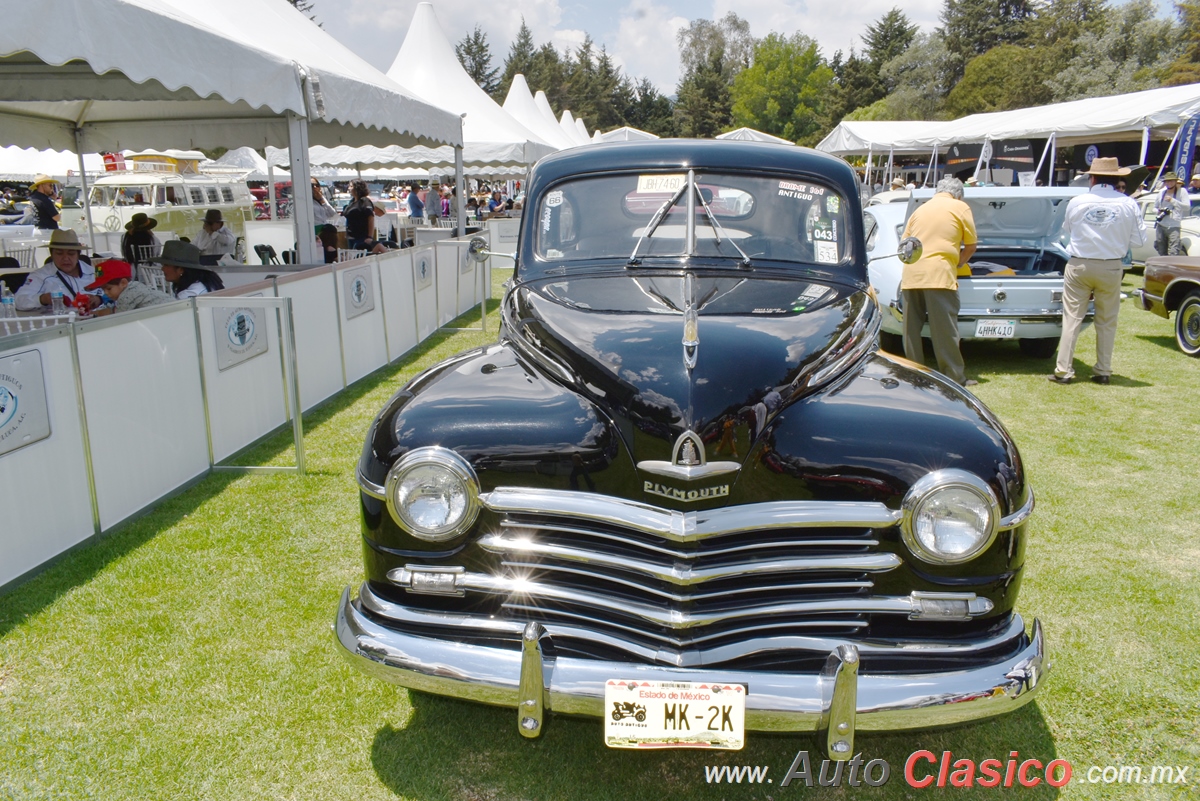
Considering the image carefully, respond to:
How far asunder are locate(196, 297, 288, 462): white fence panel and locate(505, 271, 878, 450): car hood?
2912mm

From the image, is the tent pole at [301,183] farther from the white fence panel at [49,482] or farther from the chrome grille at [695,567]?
the chrome grille at [695,567]

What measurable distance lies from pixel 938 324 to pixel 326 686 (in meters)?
6.18

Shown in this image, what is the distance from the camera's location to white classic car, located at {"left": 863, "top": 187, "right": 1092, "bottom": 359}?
27.1 feet

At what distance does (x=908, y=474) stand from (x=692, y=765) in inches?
51.3

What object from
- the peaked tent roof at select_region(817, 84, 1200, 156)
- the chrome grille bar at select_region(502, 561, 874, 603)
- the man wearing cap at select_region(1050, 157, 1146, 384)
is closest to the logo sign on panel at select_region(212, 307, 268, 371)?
the chrome grille bar at select_region(502, 561, 874, 603)

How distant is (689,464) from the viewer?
242 centimetres

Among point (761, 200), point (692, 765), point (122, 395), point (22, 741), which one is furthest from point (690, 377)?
point (122, 395)

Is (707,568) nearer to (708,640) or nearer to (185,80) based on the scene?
(708,640)

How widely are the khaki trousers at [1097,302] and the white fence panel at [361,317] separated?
268 inches

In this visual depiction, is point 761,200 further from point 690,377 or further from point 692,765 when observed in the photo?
point 692,765

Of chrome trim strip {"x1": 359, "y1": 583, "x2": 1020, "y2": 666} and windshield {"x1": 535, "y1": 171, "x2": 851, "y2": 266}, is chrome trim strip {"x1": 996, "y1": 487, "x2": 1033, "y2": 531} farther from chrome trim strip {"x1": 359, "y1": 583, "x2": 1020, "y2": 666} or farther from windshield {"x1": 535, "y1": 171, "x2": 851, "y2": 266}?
windshield {"x1": 535, "y1": 171, "x2": 851, "y2": 266}

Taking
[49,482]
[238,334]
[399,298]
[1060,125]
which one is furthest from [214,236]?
[1060,125]

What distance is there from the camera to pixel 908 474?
2479mm

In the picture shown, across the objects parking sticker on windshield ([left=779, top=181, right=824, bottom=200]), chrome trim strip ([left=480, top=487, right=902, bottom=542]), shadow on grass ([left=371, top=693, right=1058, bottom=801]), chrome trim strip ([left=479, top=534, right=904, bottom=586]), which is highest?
parking sticker on windshield ([left=779, top=181, right=824, bottom=200])
